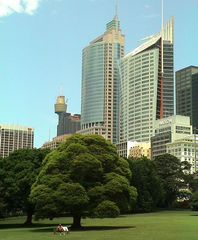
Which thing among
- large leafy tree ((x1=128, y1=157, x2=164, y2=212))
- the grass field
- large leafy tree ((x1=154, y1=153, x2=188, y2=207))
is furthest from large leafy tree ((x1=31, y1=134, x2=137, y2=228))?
large leafy tree ((x1=154, y1=153, x2=188, y2=207))

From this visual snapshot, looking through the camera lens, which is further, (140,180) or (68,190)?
(140,180)

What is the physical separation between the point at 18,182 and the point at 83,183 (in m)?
11.4

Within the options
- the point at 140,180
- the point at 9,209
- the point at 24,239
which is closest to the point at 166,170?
the point at 140,180

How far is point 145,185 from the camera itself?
A: 90.2 m

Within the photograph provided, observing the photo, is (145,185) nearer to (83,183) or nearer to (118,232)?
(83,183)

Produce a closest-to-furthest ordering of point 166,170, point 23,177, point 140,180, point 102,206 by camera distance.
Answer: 1. point 102,206
2. point 23,177
3. point 140,180
4. point 166,170

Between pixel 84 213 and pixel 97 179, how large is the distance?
11.2 ft

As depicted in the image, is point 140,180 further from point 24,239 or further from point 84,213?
point 24,239

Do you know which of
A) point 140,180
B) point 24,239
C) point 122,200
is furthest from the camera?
point 140,180

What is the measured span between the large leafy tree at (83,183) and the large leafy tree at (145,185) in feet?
141

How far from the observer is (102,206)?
1650 inches

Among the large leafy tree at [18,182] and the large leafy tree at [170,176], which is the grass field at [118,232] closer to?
the large leafy tree at [18,182]

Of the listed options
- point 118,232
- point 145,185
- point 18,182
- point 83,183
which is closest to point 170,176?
point 145,185

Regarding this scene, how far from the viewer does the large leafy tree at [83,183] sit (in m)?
42.1
